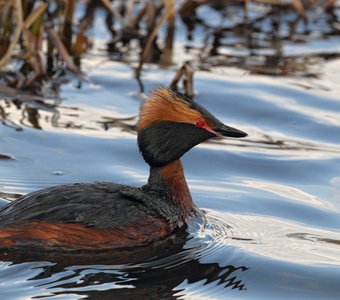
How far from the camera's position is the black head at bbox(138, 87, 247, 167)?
729 centimetres

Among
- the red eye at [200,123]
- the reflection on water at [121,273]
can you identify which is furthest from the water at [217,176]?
the red eye at [200,123]

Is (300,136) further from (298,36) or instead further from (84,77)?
(298,36)

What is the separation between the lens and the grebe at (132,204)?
262 inches

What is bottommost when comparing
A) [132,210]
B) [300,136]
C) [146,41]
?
[132,210]

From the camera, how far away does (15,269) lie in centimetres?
640

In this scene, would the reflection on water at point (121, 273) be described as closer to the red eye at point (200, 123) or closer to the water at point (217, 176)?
the water at point (217, 176)

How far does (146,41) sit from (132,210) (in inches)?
251

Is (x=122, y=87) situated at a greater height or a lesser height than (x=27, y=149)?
greater

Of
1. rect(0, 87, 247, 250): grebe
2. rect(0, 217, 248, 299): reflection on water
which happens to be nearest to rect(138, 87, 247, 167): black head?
rect(0, 87, 247, 250): grebe

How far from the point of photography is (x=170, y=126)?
7.30 metres

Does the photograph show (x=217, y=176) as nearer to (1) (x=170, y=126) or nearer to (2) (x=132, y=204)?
(1) (x=170, y=126)

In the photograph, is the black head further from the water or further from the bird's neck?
the water

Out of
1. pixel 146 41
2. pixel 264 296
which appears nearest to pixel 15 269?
pixel 264 296

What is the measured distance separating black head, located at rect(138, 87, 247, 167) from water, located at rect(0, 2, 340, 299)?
0.61 meters
